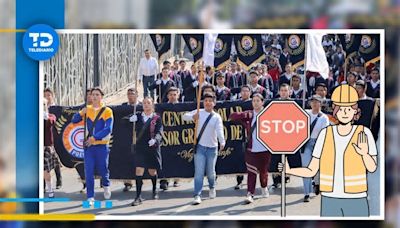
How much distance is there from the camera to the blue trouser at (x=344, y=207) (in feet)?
→ 19.6

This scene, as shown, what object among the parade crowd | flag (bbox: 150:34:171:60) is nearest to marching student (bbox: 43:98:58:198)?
the parade crowd

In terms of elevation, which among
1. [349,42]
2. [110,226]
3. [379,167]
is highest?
[349,42]

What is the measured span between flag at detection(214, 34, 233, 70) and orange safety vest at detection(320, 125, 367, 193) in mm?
790

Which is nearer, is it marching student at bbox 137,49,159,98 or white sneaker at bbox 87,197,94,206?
marching student at bbox 137,49,159,98

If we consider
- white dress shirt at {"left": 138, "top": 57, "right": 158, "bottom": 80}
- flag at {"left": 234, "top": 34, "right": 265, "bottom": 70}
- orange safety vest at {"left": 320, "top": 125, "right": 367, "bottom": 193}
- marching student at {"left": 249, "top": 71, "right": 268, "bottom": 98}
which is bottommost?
orange safety vest at {"left": 320, "top": 125, "right": 367, "bottom": 193}

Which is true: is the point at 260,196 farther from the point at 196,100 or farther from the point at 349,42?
the point at 349,42

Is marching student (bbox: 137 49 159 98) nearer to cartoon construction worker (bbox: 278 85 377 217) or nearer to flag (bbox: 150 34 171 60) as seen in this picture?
flag (bbox: 150 34 171 60)

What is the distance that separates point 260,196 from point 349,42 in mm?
1130

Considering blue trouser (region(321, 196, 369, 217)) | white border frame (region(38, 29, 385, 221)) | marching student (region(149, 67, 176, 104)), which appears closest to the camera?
white border frame (region(38, 29, 385, 221))

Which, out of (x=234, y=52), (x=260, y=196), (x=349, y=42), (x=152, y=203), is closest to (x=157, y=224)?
(x=152, y=203)

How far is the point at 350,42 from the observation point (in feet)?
19.1

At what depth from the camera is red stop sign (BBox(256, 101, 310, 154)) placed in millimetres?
5863

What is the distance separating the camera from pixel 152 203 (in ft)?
19.5

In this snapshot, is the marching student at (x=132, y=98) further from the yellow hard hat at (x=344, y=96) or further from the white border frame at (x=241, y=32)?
the yellow hard hat at (x=344, y=96)
